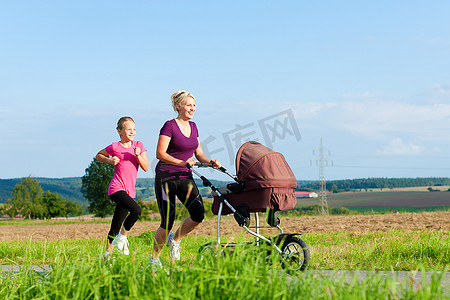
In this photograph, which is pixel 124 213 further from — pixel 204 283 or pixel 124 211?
pixel 204 283

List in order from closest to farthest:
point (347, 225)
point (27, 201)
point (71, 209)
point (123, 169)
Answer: point (123, 169) < point (347, 225) < point (27, 201) < point (71, 209)

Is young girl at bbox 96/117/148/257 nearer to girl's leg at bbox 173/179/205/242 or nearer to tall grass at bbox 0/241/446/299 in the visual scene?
girl's leg at bbox 173/179/205/242

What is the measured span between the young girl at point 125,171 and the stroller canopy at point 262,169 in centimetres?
164

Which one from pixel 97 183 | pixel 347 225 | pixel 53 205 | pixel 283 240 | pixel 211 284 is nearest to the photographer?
pixel 211 284

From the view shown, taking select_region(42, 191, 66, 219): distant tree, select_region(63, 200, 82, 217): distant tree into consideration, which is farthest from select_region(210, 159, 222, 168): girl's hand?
select_region(63, 200, 82, 217): distant tree

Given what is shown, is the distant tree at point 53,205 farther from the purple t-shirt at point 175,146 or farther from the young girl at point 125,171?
the purple t-shirt at point 175,146

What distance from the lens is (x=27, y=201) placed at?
63.2m

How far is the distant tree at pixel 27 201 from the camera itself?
2459 inches

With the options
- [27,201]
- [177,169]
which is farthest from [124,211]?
[27,201]

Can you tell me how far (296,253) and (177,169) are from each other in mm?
1682

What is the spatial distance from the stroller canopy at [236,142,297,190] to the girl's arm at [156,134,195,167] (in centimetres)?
60

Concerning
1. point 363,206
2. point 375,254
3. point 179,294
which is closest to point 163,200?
point 179,294

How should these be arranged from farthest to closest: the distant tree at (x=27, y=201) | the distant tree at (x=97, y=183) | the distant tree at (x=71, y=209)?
the distant tree at (x=71, y=209) → the distant tree at (x=27, y=201) → the distant tree at (x=97, y=183)

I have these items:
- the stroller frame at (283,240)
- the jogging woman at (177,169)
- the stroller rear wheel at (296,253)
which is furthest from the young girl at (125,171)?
the stroller rear wheel at (296,253)
